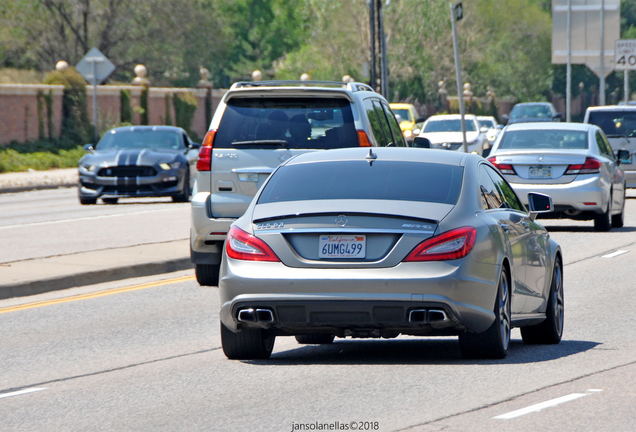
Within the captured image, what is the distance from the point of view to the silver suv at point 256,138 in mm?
11328

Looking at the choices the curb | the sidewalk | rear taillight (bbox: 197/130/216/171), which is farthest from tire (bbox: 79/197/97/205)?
rear taillight (bbox: 197/130/216/171)

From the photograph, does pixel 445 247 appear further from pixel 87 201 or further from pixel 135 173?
pixel 87 201

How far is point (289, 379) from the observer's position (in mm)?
7281

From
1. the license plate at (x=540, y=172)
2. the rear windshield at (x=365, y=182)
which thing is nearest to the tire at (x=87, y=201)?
the license plate at (x=540, y=172)

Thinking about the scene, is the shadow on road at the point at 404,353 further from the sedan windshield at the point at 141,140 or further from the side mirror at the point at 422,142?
the sedan windshield at the point at 141,140

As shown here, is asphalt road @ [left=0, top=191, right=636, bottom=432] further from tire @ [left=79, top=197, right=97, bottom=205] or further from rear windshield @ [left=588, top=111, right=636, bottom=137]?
rear windshield @ [left=588, top=111, right=636, bottom=137]

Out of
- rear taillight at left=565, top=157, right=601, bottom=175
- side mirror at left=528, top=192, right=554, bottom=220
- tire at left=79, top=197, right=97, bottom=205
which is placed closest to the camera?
side mirror at left=528, top=192, right=554, bottom=220

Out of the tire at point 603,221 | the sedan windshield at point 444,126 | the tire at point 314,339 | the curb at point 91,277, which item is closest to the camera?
the tire at point 314,339

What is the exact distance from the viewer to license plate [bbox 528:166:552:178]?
58.9 feet

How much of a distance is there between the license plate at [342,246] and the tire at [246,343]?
2.73ft

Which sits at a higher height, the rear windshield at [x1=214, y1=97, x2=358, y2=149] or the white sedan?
the rear windshield at [x1=214, y1=97, x2=358, y2=149]

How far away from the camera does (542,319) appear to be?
858 centimetres

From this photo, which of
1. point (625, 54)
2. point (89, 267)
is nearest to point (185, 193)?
point (89, 267)

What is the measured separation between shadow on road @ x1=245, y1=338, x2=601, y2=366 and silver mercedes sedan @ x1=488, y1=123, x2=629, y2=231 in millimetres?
8984
